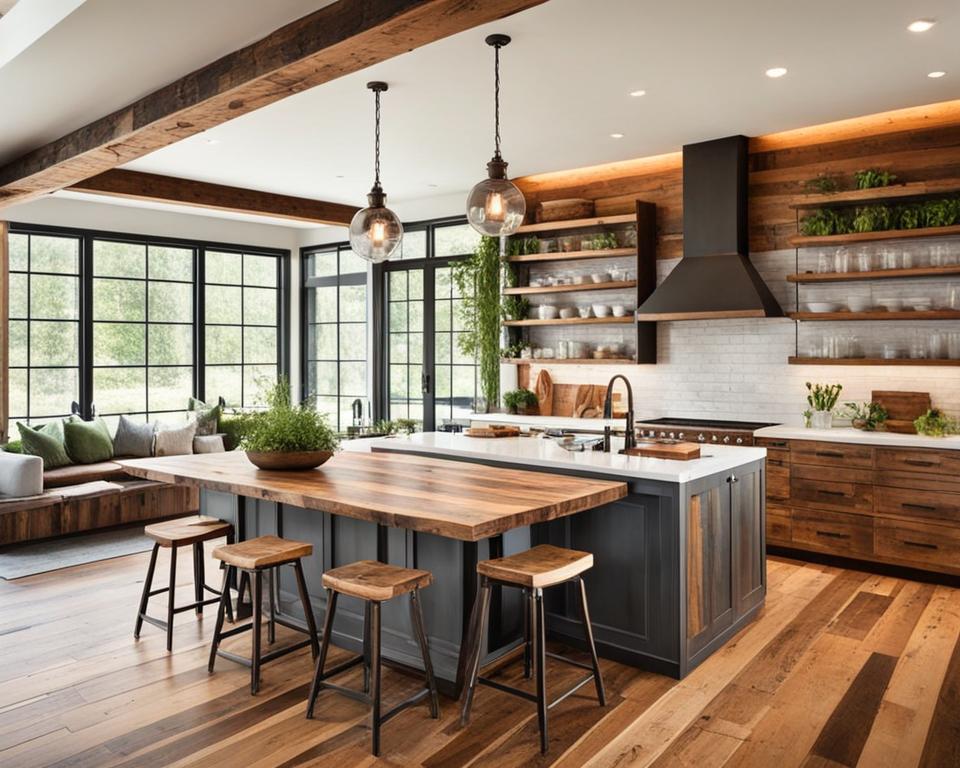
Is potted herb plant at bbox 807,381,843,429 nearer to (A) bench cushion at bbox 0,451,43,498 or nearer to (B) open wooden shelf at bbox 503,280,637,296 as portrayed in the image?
(B) open wooden shelf at bbox 503,280,637,296

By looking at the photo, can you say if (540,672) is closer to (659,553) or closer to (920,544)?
(659,553)

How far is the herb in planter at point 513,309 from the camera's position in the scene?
7625 millimetres

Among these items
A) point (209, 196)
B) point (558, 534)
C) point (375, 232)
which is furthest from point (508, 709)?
point (209, 196)

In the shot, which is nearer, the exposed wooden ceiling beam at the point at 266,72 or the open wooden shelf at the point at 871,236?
the exposed wooden ceiling beam at the point at 266,72

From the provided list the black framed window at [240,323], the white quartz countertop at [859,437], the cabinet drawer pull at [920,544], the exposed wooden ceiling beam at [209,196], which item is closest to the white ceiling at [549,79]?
the exposed wooden ceiling beam at [209,196]

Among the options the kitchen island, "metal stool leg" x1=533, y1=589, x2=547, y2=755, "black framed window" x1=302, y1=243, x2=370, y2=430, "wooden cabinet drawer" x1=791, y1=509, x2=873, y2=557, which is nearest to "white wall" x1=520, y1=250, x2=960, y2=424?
"wooden cabinet drawer" x1=791, y1=509, x2=873, y2=557

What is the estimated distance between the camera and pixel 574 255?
7.07 metres

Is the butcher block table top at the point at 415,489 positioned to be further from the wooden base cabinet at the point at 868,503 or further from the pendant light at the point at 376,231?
the wooden base cabinet at the point at 868,503

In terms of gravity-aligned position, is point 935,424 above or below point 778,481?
above

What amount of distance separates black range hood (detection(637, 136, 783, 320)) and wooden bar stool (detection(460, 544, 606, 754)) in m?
3.22

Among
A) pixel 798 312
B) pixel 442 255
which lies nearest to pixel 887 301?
pixel 798 312

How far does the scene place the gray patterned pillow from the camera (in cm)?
740

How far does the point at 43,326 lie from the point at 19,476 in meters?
2.19

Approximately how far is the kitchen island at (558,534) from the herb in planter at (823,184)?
2.59m
